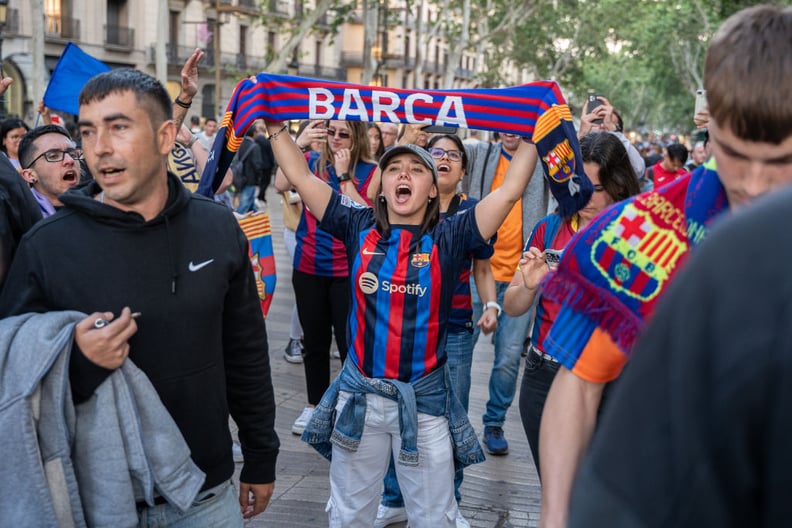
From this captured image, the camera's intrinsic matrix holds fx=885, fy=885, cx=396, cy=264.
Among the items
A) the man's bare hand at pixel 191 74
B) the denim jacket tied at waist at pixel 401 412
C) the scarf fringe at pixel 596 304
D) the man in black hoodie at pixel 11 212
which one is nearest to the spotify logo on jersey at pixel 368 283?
the denim jacket tied at waist at pixel 401 412

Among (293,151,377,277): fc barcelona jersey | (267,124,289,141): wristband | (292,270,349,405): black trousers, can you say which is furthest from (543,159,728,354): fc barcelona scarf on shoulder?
(292,270,349,405): black trousers

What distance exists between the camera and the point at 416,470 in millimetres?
3701

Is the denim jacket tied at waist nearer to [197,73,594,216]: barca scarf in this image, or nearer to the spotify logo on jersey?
the spotify logo on jersey

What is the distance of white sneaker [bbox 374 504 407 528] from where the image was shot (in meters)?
4.52

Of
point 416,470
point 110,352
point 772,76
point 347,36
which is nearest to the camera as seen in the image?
point 772,76

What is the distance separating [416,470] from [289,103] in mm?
1678

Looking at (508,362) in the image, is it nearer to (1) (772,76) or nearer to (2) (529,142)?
(2) (529,142)

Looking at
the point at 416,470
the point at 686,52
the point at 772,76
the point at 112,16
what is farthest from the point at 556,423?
the point at 686,52

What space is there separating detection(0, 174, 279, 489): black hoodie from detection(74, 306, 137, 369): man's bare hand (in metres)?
0.03

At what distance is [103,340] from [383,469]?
6.04ft

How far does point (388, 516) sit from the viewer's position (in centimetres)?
454

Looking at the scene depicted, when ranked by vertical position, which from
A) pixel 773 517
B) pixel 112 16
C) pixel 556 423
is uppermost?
pixel 112 16

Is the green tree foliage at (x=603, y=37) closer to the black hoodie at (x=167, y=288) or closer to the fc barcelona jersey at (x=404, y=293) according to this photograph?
the fc barcelona jersey at (x=404, y=293)

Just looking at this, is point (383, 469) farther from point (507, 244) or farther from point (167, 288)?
point (507, 244)
